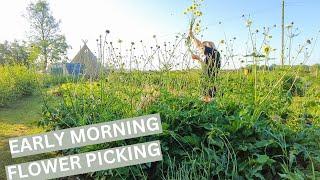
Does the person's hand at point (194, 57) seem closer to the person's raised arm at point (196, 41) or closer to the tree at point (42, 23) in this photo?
the person's raised arm at point (196, 41)

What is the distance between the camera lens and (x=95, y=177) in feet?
9.89

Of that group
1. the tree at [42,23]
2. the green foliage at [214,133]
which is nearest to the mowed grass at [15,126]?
the green foliage at [214,133]

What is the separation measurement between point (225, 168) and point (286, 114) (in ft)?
4.88

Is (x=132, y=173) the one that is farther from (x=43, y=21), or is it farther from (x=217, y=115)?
(x=43, y=21)

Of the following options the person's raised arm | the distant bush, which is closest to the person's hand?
the person's raised arm

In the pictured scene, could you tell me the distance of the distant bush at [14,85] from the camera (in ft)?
31.7

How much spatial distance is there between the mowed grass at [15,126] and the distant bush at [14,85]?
296 mm

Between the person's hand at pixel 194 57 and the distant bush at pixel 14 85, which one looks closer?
the person's hand at pixel 194 57

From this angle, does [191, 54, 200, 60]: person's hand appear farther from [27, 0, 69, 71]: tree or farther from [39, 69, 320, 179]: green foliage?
[27, 0, 69, 71]: tree

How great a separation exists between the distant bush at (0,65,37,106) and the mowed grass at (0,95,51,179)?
11.7 inches

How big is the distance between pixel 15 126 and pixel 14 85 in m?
5.28

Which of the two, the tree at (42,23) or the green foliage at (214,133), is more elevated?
the tree at (42,23)

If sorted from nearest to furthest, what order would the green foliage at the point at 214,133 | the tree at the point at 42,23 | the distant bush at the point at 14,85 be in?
the green foliage at the point at 214,133
the distant bush at the point at 14,85
the tree at the point at 42,23

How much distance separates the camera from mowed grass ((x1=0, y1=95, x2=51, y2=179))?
3975 mm
